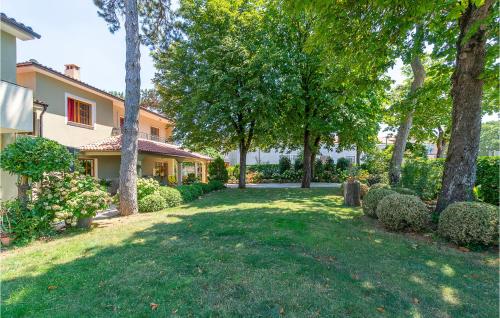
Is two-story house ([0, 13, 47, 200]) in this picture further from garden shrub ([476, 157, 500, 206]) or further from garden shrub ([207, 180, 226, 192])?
garden shrub ([476, 157, 500, 206])

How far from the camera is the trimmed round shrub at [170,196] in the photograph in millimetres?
10680

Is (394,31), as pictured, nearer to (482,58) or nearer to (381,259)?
(482,58)

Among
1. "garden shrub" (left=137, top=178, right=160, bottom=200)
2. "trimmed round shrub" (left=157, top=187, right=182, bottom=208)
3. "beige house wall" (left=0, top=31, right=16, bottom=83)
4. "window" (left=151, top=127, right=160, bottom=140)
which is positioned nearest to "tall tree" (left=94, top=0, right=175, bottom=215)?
"garden shrub" (left=137, top=178, right=160, bottom=200)

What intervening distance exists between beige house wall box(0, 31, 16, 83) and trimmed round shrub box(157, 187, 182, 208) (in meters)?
6.22

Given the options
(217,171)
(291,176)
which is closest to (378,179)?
(217,171)

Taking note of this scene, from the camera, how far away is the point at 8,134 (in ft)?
29.1

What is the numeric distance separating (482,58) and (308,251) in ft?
20.5

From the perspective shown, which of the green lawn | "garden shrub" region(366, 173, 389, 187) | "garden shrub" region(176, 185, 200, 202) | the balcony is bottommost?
the green lawn

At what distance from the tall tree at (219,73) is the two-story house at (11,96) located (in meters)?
7.05

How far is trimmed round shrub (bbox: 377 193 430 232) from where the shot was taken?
610 centimetres

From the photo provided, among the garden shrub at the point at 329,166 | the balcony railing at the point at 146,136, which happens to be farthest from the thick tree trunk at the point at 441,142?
the balcony railing at the point at 146,136

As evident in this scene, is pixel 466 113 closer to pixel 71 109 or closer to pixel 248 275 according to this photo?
pixel 248 275

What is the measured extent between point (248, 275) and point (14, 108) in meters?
8.93

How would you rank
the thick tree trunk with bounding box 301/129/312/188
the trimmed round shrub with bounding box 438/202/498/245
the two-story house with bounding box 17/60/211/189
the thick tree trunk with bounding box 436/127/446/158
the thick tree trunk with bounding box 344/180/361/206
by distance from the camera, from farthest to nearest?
the thick tree trunk with bounding box 436/127/446/158, the thick tree trunk with bounding box 301/129/312/188, the two-story house with bounding box 17/60/211/189, the thick tree trunk with bounding box 344/180/361/206, the trimmed round shrub with bounding box 438/202/498/245
